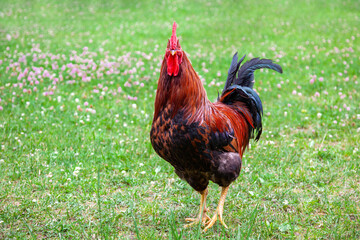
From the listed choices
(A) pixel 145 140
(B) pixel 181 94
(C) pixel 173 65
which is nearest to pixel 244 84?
(B) pixel 181 94

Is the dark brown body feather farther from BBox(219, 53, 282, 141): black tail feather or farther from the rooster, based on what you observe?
BBox(219, 53, 282, 141): black tail feather

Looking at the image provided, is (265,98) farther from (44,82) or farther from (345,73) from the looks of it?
(44,82)

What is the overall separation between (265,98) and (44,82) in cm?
518

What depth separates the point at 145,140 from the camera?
6191mm

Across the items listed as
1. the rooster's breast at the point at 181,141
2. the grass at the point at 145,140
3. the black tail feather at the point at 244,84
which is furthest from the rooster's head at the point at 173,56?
the grass at the point at 145,140

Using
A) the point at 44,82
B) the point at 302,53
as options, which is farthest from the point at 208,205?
the point at 302,53

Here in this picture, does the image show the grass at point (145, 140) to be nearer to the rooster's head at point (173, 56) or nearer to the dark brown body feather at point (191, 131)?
the dark brown body feather at point (191, 131)

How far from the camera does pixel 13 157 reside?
17.5 feet

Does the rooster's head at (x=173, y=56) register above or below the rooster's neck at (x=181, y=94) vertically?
above

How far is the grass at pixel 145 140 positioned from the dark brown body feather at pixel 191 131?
651 millimetres

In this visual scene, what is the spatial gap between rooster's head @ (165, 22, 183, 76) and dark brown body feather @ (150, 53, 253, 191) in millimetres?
76

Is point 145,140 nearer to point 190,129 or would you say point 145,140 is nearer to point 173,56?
point 190,129

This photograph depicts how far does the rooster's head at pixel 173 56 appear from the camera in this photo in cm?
337

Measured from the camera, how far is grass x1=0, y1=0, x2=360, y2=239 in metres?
4.16
